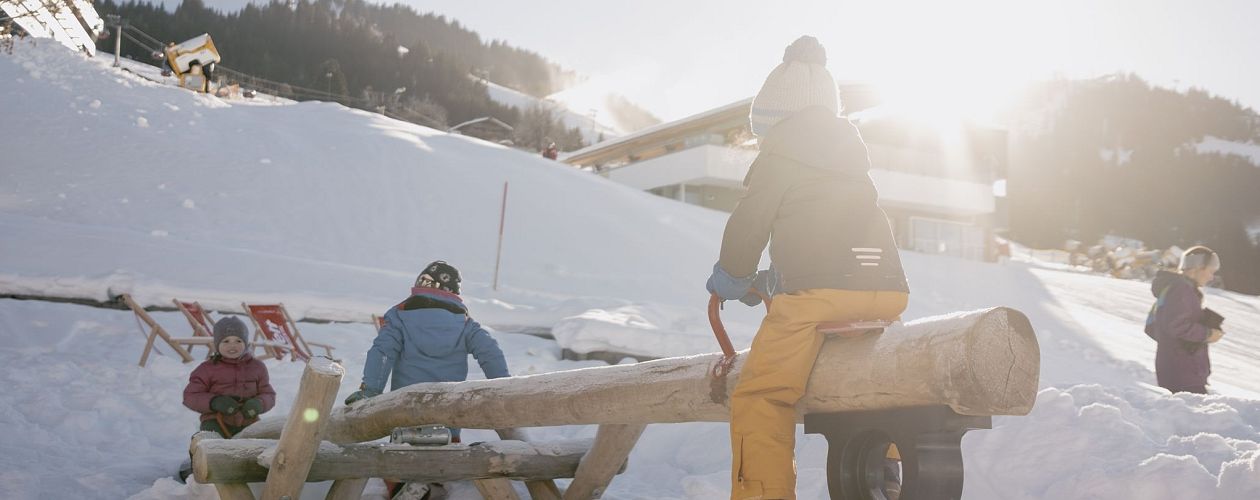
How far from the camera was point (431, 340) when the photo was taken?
17.1 feet

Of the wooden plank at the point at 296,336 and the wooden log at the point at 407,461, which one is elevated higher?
the wooden log at the point at 407,461

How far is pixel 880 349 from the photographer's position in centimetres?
240

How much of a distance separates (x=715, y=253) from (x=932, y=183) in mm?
18814

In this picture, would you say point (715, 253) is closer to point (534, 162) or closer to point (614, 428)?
point (534, 162)

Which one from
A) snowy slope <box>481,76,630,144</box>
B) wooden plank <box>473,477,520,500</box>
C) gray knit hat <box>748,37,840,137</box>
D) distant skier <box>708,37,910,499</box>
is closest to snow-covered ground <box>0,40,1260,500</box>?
wooden plank <box>473,477,520,500</box>

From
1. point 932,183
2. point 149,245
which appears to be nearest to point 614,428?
point 149,245

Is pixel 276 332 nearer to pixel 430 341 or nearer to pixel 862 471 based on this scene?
pixel 430 341

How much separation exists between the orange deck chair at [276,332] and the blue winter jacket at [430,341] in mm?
5071

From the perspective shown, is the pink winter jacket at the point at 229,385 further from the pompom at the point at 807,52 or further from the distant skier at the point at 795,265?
the pompom at the point at 807,52

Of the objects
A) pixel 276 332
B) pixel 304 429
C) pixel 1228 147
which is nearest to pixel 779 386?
pixel 304 429

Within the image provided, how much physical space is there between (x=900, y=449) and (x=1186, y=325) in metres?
5.38

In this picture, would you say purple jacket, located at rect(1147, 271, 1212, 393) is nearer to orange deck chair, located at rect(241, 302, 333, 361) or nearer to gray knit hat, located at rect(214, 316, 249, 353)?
gray knit hat, located at rect(214, 316, 249, 353)

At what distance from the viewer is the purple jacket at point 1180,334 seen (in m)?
6.57

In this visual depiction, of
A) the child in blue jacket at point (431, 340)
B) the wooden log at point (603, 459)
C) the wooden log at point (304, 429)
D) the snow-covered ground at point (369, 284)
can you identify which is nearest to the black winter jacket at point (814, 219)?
the wooden log at point (304, 429)
